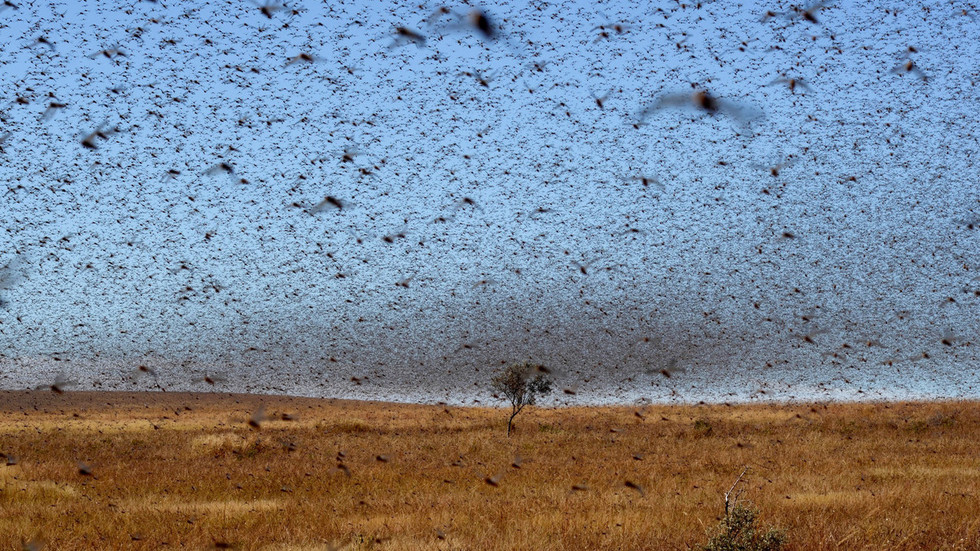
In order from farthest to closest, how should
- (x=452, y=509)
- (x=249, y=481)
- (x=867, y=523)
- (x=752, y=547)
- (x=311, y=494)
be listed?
(x=249, y=481) → (x=311, y=494) → (x=452, y=509) → (x=867, y=523) → (x=752, y=547)

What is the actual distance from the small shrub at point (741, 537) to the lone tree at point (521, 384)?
26.9 m

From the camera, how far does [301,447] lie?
28.2 metres

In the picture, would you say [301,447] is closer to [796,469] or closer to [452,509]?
[452,509]

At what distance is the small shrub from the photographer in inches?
385

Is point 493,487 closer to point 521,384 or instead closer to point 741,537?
point 741,537

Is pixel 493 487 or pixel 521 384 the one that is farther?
pixel 521 384

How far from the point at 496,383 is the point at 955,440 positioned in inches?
775

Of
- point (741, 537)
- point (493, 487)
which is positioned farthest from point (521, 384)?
point (741, 537)

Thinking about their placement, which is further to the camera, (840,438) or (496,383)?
(496,383)

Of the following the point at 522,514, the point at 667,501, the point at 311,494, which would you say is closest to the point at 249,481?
the point at 311,494

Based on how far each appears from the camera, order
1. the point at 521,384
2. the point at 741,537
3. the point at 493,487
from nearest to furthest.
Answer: the point at 741,537 < the point at 493,487 < the point at 521,384

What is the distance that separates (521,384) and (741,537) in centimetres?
2749

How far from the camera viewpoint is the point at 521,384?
123 feet

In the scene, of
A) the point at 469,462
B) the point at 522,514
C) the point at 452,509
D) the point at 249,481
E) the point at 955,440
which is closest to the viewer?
the point at 522,514
